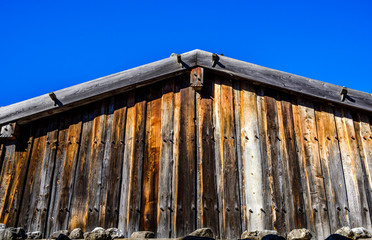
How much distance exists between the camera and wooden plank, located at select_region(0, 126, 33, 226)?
5.81 m

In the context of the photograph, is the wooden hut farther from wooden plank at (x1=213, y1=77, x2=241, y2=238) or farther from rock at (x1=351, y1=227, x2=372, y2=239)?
rock at (x1=351, y1=227, x2=372, y2=239)

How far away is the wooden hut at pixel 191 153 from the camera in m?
5.50

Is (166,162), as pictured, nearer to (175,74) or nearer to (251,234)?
(175,74)

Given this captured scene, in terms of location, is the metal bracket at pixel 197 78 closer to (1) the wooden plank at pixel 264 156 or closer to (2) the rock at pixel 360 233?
(1) the wooden plank at pixel 264 156

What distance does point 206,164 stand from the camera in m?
5.70

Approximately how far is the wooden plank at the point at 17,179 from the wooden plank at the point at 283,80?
2838 mm

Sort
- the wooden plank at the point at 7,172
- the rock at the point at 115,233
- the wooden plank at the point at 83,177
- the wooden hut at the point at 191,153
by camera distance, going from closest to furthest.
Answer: the rock at the point at 115,233 < the wooden hut at the point at 191,153 < the wooden plank at the point at 83,177 < the wooden plank at the point at 7,172

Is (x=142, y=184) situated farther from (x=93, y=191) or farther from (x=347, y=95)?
(x=347, y=95)

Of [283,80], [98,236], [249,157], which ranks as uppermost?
[283,80]

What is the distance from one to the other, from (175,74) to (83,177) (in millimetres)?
1989

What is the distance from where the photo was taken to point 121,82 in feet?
20.3

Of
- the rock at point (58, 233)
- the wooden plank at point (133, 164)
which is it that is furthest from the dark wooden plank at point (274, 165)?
the rock at point (58, 233)

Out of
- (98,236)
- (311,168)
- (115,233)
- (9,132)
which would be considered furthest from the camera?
(9,132)

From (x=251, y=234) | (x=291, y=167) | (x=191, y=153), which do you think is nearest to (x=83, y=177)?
(x=191, y=153)
